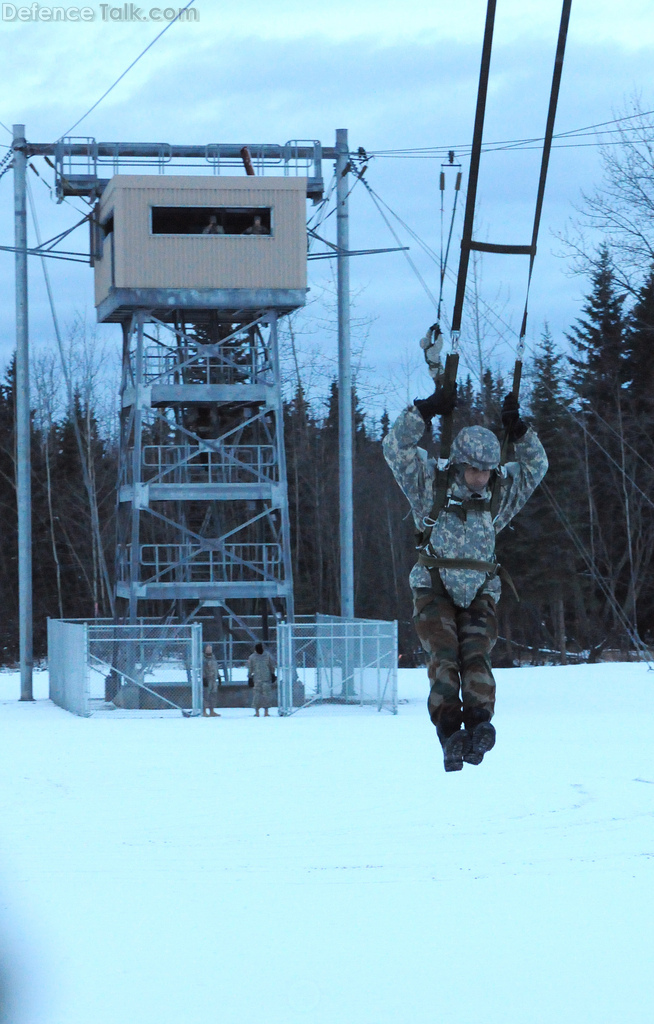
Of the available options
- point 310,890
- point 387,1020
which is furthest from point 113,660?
point 387,1020

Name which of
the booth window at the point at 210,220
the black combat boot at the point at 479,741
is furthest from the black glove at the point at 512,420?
the booth window at the point at 210,220

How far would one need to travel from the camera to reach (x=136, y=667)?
3306 cm

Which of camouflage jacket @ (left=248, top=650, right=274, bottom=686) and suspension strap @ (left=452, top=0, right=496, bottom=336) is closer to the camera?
suspension strap @ (left=452, top=0, right=496, bottom=336)

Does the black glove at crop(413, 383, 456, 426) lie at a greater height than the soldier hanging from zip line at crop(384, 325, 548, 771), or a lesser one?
greater

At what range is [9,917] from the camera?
50.2ft

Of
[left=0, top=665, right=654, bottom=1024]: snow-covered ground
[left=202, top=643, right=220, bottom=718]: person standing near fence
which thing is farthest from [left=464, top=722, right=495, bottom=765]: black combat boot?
[left=202, top=643, right=220, bottom=718]: person standing near fence

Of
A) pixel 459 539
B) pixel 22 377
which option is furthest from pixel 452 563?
pixel 22 377

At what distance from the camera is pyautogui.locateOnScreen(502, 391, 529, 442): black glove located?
30.3ft

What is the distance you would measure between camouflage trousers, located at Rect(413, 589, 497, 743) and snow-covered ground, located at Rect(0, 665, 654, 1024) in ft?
13.4

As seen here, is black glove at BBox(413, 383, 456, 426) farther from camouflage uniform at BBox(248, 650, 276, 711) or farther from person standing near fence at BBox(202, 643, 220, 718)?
person standing near fence at BBox(202, 643, 220, 718)

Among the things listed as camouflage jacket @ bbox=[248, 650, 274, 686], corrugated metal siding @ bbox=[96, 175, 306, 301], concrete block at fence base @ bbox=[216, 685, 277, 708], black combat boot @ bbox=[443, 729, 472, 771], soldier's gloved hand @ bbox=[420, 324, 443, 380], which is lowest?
concrete block at fence base @ bbox=[216, 685, 277, 708]

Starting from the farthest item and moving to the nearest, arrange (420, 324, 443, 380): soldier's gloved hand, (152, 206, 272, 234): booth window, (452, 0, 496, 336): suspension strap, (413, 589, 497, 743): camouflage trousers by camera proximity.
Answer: (152, 206, 272, 234): booth window
(413, 589, 497, 743): camouflage trousers
(420, 324, 443, 380): soldier's gloved hand
(452, 0, 496, 336): suspension strap

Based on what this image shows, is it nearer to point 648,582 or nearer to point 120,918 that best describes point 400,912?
point 120,918

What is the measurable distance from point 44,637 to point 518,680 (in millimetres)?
33938
